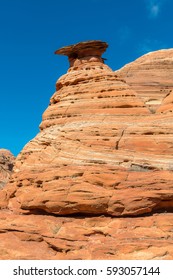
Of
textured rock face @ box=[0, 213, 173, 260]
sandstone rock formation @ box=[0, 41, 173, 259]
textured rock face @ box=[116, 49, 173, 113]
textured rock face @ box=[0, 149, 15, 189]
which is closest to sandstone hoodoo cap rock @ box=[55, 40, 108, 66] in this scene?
textured rock face @ box=[116, 49, 173, 113]

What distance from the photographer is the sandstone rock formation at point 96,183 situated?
15102 millimetres

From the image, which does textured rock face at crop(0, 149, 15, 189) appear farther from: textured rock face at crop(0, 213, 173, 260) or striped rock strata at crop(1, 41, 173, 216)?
textured rock face at crop(0, 213, 173, 260)

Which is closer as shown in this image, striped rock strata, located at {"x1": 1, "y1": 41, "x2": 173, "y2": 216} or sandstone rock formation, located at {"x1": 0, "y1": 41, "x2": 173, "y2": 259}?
sandstone rock formation, located at {"x1": 0, "y1": 41, "x2": 173, "y2": 259}

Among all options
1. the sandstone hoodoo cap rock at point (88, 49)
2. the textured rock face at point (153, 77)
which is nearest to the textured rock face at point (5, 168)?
the sandstone hoodoo cap rock at point (88, 49)

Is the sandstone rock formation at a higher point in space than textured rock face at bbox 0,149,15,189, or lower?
lower

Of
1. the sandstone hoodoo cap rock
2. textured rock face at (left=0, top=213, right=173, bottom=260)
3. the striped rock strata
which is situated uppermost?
the sandstone hoodoo cap rock

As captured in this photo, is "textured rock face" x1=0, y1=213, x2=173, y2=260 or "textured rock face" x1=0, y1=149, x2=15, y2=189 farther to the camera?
"textured rock face" x1=0, y1=149, x2=15, y2=189

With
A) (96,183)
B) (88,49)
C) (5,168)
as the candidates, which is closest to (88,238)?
(96,183)

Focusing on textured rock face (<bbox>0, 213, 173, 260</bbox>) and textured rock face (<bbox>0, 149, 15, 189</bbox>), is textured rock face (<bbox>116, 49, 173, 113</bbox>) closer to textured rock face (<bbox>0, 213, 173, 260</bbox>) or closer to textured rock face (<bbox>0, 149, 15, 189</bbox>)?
textured rock face (<bbox>0, 213, 173, 260</bbox>)

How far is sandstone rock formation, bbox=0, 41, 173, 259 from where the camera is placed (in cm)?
1510

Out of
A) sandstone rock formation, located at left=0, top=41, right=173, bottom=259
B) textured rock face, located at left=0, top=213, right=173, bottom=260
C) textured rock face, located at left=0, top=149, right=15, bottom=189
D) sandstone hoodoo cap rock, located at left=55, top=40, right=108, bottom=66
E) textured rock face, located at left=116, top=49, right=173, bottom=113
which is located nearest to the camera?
textured rock face, located at left=0, top=213, right=173, bottom=260

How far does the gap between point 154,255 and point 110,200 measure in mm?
3519

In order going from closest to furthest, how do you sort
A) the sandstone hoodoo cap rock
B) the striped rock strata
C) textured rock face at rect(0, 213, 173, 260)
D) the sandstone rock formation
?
textured rock face at rect(0, 213, 173, 260) < the sandstone rock formation < the striped rock strata < the sandstone hoodoo cap rock

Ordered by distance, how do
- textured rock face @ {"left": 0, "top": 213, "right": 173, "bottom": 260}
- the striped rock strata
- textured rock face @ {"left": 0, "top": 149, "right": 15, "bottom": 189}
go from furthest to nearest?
1. textured rock face @ {"left": 0, "top": 149, "right": 15, "bottom": 189}
2. the striped rock strata
3. textured rock face @ {"left": 0, "top": 213, "right": 173, "bottom": 260}
